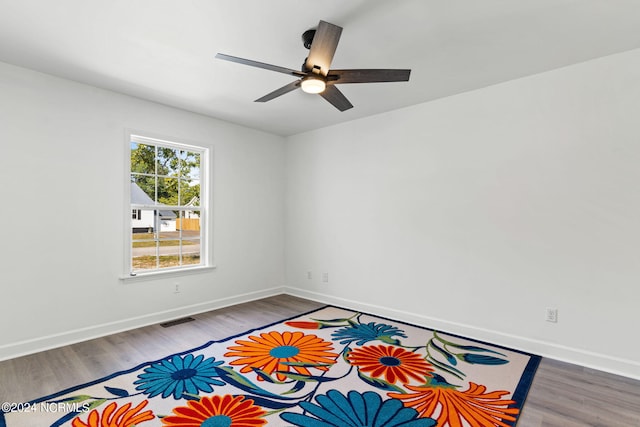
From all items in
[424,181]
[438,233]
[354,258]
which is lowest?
[354,258]

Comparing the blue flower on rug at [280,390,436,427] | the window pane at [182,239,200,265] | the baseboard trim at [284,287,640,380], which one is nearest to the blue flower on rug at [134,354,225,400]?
the blue flower on rug at [280,390,436,427]

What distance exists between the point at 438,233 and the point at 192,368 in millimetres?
2842

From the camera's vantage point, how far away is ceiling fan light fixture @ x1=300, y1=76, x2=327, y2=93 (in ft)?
7.61

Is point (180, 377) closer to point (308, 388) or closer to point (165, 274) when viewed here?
point (308, 388)

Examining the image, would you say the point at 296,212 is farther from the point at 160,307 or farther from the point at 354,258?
the point at 160,307

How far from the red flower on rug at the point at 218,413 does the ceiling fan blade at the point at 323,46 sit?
2.35 metres

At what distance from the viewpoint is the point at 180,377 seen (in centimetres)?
260

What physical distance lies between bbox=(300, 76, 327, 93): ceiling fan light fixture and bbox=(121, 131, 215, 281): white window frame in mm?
2400

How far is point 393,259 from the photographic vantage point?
4129mm

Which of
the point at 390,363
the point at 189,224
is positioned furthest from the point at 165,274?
the point at 390,363

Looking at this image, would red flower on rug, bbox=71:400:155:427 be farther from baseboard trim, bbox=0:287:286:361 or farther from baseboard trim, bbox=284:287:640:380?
baseboard trim, bbox=284:287:640:380

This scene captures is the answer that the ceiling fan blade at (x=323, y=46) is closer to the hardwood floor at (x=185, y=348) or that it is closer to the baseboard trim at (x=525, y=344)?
the hardwood floor at (x=185, y=348)

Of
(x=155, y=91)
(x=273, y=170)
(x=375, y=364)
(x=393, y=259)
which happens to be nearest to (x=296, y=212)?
(x=273, y=170)

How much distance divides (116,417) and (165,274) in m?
2.09
